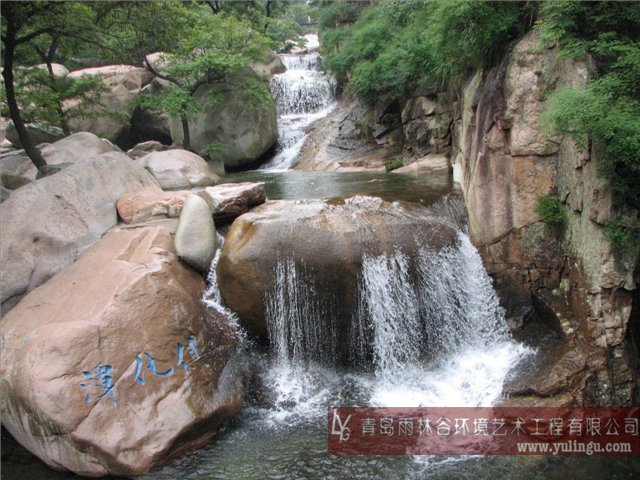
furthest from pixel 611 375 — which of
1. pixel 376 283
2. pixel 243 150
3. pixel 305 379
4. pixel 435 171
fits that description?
pixel 243 150

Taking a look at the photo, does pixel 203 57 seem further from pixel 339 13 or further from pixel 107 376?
pixel 107 376

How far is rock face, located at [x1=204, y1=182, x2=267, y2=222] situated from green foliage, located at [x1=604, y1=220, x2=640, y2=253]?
4.66 metres

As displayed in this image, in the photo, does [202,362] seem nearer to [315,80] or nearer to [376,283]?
[376,283]

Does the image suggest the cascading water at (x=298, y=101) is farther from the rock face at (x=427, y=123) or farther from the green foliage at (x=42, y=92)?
the green foliage at (x=42, y=92)

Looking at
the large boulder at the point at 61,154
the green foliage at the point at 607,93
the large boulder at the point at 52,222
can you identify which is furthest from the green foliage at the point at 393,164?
the large boulder at the point at 52,222

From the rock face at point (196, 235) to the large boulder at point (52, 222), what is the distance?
1.26m

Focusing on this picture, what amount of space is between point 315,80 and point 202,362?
1450cm

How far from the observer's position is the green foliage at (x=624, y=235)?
4.58m

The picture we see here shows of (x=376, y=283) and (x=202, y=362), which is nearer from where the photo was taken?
(x=202, y=362)

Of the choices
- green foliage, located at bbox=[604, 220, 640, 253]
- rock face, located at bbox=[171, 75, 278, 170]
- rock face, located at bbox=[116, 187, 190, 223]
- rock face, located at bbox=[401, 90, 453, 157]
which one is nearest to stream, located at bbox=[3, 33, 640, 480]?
rock face, located at bbox=[116, 187, 190, 223]

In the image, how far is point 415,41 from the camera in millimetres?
11102

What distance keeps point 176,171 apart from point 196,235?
4.28 m

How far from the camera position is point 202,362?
5.00m

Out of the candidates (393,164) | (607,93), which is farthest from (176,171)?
(607,93)
